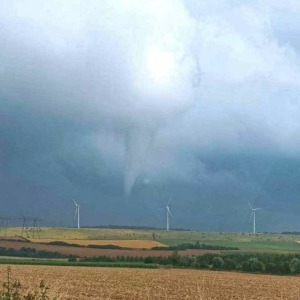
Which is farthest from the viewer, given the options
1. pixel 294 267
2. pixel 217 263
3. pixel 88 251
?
pixel 88 251

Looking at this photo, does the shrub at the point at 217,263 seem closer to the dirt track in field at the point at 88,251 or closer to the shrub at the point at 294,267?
the shrub at the point at 294,267

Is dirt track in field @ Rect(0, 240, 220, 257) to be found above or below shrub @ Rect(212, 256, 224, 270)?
above

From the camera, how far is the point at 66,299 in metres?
46.6

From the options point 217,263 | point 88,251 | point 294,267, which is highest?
point 88,251

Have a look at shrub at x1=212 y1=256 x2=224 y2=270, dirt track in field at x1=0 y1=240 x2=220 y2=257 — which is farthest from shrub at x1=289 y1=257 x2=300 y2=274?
dirt track in field at x1=0 y1=240 x2=220 y2=257

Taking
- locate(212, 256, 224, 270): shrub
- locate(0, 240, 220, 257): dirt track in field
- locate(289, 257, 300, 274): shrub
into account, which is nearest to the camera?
locate(289, 257, 300, 274): shrub

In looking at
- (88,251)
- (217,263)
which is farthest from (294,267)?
(88,251)

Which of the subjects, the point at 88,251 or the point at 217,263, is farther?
the point at 88,251

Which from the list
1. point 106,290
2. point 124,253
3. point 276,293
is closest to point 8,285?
point 106,290

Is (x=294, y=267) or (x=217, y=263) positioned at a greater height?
(x=217, y=263)

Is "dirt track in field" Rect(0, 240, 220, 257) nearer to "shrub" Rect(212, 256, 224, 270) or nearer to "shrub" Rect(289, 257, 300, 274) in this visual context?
"shrub" Rect(212, 256, 224, 270)

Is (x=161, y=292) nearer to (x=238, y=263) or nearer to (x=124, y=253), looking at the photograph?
(x=238, y=263)

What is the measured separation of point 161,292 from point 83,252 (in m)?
105

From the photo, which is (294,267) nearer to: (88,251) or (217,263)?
(217,263)
